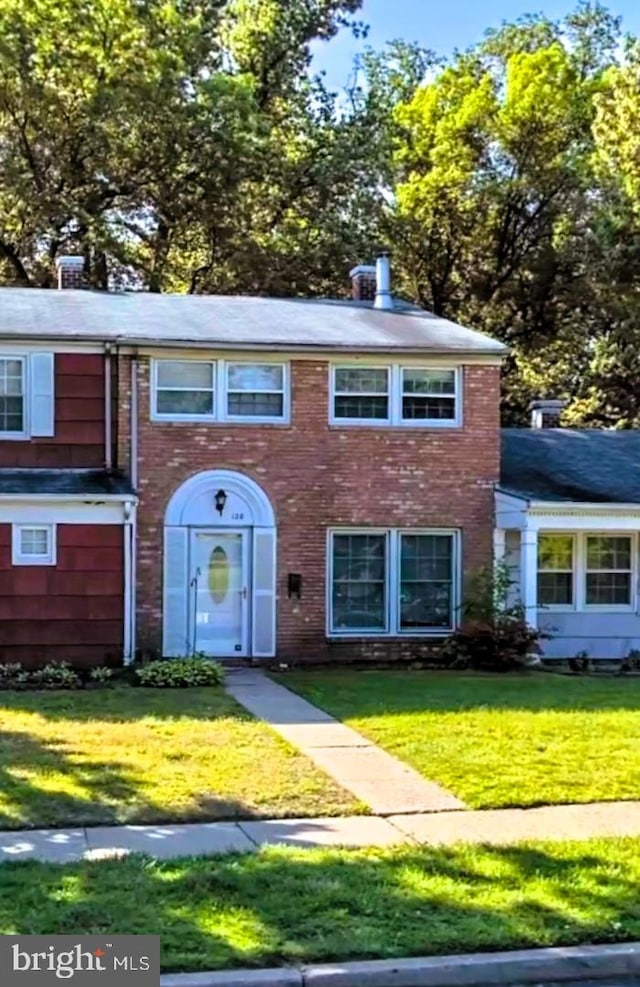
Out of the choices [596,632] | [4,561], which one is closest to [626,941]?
[4,561]

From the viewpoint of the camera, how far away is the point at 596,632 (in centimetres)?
1817

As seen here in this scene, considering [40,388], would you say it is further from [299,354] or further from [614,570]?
[614,570]

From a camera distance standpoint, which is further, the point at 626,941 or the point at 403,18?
the point at 403,18

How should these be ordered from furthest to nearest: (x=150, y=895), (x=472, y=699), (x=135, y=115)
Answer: (x=135, y=115) → (x=472, y=699) → (x=150, y=895)

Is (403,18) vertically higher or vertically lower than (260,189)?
higher

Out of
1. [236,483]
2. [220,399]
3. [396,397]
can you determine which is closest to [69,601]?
[236,483]

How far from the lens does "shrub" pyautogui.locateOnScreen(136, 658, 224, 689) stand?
47.2ft

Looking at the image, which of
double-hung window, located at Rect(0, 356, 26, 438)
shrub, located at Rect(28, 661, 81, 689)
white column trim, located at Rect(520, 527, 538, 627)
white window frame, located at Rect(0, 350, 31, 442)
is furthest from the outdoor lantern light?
white column trim, located at Rect(520, 527, 538, 627)

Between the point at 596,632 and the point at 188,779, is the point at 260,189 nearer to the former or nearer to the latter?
the point at 596,632

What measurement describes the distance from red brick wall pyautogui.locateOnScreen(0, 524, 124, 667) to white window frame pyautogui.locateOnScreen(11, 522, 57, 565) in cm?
6

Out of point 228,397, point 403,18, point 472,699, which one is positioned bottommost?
point 472,699

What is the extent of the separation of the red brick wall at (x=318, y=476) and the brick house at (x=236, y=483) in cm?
3

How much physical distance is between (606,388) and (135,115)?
15.0 metres

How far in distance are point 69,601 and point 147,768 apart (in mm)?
7142
